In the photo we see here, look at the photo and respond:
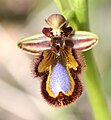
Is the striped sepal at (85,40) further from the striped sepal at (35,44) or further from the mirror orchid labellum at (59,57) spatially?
the striped sepal at (35,44)

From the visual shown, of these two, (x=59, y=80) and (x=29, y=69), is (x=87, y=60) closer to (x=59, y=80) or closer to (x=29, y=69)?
(x=59, y=80)

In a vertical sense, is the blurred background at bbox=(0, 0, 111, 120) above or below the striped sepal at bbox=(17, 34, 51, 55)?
above

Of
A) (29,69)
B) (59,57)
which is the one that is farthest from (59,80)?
(29,69)

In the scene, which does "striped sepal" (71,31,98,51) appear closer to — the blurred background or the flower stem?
the flower stem

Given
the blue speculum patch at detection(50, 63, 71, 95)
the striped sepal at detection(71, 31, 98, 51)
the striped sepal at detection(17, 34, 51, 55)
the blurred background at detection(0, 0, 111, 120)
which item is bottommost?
the blue speculum patch at detection(50, 63, 71, 95)

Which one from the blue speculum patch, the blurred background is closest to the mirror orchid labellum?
the blue speculum patch

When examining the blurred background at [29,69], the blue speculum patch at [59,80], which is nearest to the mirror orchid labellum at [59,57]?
the blue speculum patch at [59,80]
